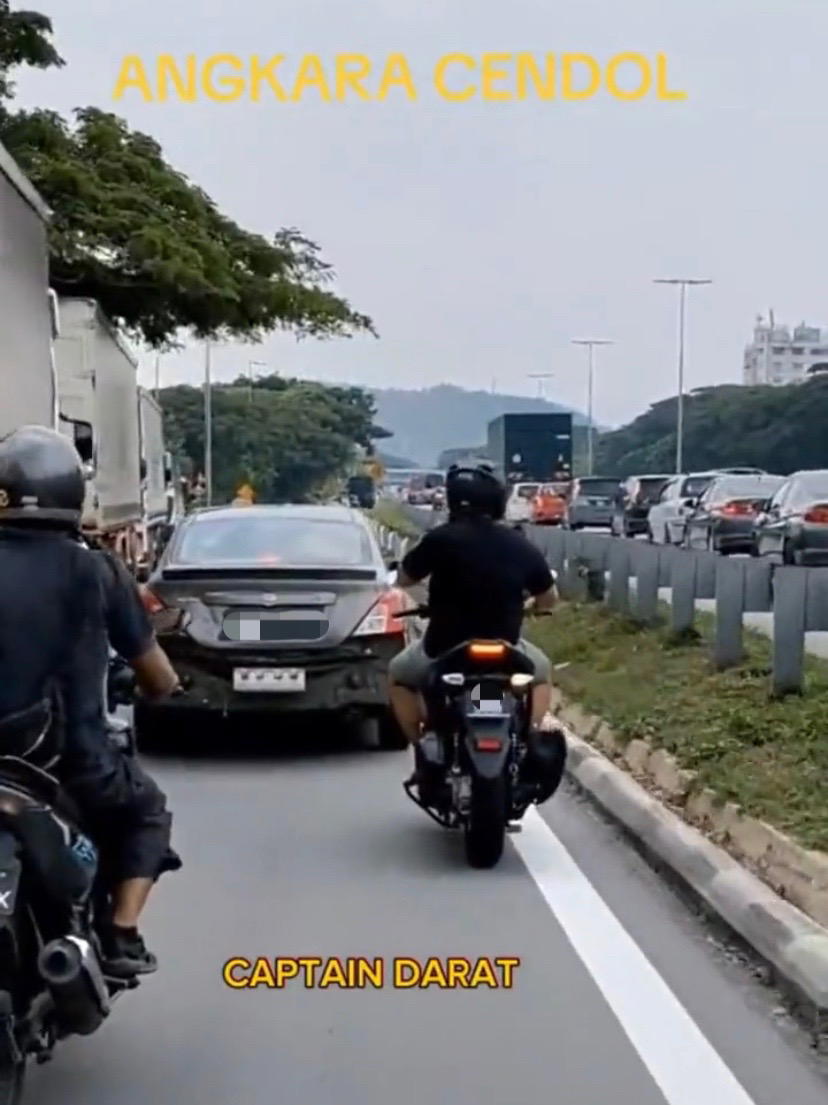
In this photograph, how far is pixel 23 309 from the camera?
52.3ft

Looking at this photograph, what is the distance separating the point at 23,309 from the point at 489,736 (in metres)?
8.97

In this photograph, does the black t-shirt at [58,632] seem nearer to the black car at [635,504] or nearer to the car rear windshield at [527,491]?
the black car at [635,504]

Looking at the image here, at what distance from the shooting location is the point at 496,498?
338 inches

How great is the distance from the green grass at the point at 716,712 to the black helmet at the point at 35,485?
3.96 m

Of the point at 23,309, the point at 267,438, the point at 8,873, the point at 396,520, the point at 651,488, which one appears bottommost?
the point at 396,520

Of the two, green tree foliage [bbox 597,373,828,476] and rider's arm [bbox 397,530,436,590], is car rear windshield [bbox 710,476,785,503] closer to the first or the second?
rider's arm [bbox 397,530,436,590]

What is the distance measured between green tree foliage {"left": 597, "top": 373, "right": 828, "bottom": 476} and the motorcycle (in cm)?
6859

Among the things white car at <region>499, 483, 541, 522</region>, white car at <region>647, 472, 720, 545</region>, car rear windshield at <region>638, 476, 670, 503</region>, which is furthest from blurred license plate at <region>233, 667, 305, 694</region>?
white car at <region>499, 483, 541, 522</region>

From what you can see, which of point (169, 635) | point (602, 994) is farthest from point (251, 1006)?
point (169, 635)

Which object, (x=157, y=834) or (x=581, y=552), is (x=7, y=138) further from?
(x=157, y=834)

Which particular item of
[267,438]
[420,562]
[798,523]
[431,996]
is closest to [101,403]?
[798,523]

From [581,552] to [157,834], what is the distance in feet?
51.1

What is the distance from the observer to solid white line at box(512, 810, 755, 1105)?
540 cm

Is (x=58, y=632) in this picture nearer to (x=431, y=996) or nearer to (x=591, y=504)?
(x=431, y=996)
